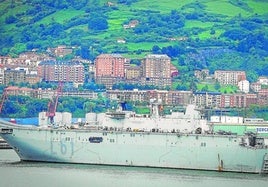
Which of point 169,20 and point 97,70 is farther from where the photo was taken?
point 169,20

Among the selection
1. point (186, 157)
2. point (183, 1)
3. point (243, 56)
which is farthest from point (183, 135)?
point (183, 1)

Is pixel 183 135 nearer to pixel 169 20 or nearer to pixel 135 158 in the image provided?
pixel 135 158

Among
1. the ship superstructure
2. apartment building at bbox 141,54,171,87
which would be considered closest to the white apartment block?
apartment building at bbox 141,54,171,87

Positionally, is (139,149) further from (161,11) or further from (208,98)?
(161,11)

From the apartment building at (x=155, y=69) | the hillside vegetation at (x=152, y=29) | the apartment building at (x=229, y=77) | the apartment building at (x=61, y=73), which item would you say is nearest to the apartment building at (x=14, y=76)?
the apartment building at (x=61, y=73)

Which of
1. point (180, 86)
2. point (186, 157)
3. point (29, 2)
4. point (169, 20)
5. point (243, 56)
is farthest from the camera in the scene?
point (29, 2)

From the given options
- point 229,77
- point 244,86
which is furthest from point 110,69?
point 244,86
